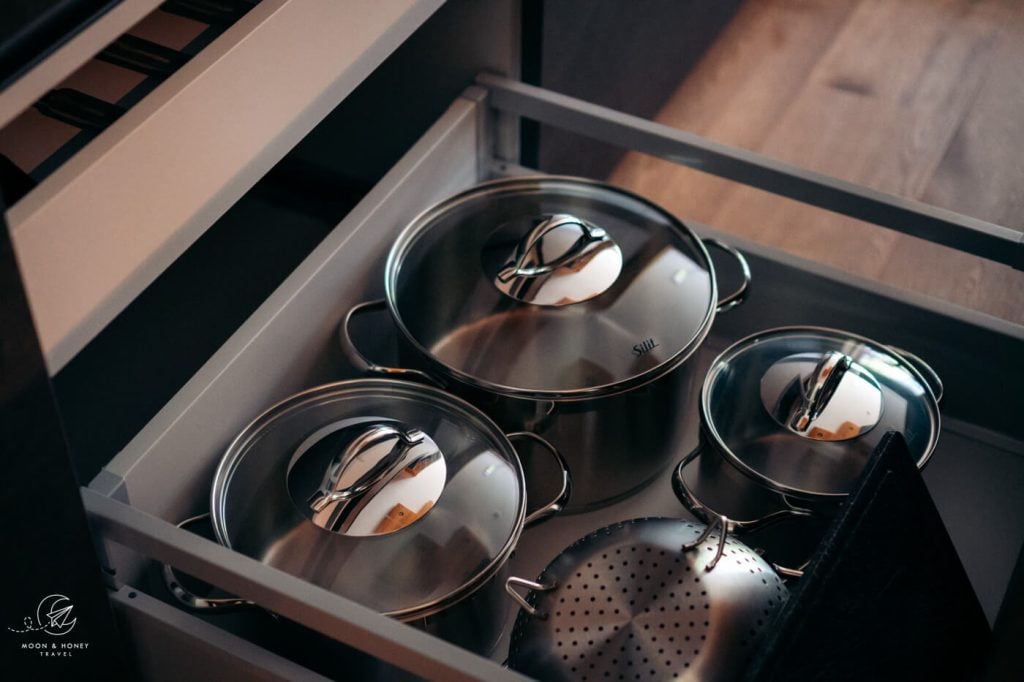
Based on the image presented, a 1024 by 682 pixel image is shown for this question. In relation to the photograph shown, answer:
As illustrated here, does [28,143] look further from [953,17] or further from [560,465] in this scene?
[953,17]

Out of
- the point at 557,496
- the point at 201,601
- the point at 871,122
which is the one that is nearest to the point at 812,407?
the point at 557,496

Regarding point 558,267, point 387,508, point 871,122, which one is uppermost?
point 558,267

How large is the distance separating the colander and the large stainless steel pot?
0.38 ft

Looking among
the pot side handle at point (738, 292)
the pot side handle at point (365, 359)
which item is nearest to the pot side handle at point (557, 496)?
the pot side handle at point (365, 359)

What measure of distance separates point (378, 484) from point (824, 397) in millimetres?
386

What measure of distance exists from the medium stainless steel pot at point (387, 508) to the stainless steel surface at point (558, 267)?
0.13 metres

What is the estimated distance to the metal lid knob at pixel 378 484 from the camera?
37.6 inches

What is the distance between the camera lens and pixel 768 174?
1.23 metres

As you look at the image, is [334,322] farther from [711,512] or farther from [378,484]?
[711,512]

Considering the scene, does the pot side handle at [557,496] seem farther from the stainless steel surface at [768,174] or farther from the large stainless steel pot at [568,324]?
the stainless steel surface at [768,174]

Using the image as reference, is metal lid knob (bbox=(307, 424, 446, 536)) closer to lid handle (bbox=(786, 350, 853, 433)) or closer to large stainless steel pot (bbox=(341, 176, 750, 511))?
large stainless steel pot (bbox=(341, 176, 750, 511))

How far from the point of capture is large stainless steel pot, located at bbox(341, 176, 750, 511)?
41.8 inches

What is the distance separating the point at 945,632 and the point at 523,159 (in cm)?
91

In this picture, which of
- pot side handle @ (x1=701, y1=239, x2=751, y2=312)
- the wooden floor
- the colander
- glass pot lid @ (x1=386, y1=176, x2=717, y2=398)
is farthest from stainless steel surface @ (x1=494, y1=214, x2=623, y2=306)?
the wooden floor
